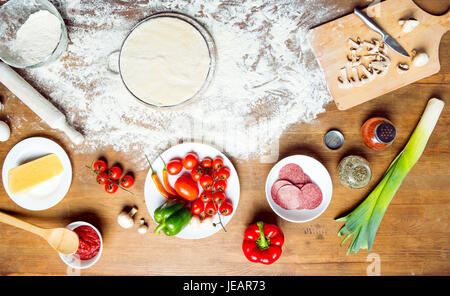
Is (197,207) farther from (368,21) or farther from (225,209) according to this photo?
(368,21)

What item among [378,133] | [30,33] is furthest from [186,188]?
[30,33]

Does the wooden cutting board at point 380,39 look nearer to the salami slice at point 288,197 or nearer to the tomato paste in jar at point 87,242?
the salami slice at point 288,197

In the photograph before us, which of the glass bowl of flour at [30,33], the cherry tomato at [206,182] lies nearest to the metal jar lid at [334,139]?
the cherry tomato at [206,182]

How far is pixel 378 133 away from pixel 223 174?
25.5 inches

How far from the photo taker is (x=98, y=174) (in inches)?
47.5

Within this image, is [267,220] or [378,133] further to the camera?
[267,220]

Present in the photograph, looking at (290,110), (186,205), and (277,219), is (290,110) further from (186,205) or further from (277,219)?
(186,205)

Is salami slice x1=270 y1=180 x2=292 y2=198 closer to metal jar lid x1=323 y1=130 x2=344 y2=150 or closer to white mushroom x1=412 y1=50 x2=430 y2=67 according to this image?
metal jar lid x1=323 y1=130 x2=344 y2=150

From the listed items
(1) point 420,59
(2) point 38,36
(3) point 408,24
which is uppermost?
(2) point 38,36

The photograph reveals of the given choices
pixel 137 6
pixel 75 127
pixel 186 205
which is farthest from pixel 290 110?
pixel 75 127

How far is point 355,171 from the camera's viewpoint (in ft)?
3.88

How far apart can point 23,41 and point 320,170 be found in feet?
4.56

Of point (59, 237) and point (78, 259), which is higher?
point (59, 237)
